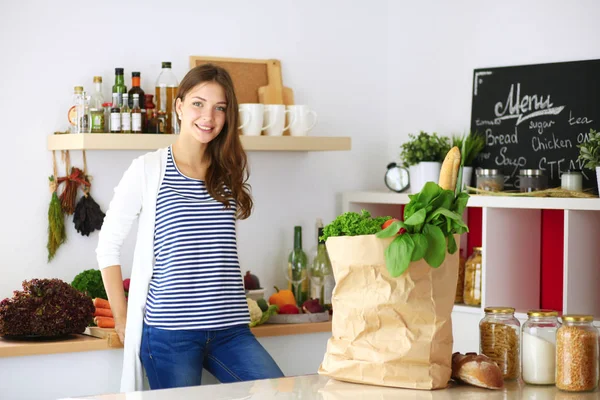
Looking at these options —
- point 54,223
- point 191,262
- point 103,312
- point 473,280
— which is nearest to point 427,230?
point 191,262

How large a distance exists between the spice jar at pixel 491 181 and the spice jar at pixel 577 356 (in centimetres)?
177

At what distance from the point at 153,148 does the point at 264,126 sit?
0.50 metres

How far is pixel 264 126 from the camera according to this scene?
3.54 metres

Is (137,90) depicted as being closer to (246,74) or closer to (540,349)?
(246,74)

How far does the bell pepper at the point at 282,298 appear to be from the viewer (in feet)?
11.5

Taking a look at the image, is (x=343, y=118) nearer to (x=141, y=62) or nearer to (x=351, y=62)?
(x=351, y=62)

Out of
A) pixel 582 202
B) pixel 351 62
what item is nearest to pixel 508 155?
pixel 582 202

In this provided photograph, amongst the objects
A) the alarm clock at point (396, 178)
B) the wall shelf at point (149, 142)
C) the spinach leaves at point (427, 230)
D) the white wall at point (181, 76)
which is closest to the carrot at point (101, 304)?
the white wall at point (181, 76)

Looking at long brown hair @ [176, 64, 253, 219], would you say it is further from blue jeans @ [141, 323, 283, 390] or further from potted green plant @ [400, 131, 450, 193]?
potted green plant @ [400, 131, 450, 193]

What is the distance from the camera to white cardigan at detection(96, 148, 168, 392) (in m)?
2.68

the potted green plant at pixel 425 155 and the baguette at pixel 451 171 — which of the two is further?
the potted green plant at pixel 425 155

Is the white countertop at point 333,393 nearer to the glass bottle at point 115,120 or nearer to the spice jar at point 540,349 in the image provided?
the spice jar at point 540,349

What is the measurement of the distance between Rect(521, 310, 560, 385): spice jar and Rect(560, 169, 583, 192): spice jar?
1565 millimetres

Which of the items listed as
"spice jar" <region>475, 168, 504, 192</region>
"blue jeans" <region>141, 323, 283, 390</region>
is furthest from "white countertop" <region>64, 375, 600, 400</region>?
"spice jar" <region>475, 168, 504, 192</region>
